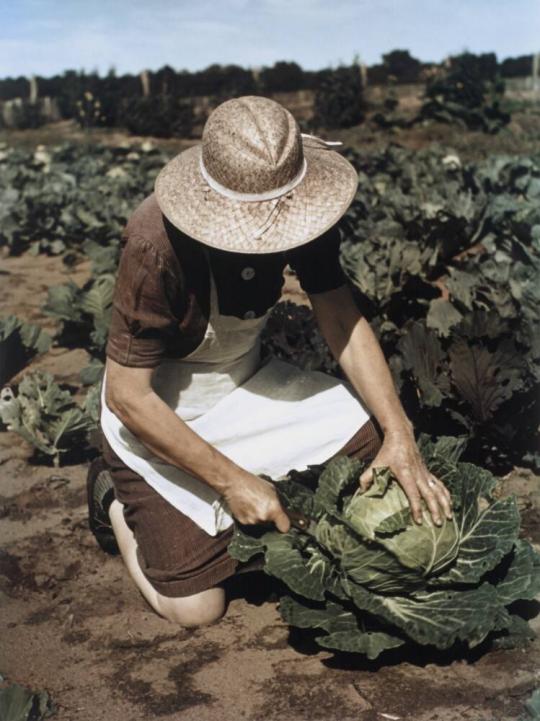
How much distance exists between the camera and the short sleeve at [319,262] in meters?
2.85

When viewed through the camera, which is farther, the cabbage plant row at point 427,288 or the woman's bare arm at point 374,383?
the cabbage plant row at point 427,288

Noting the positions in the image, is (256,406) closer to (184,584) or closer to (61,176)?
(184,584)

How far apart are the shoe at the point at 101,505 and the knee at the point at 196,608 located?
0.51 meters

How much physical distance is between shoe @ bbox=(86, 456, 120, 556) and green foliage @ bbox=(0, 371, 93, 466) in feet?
2.08

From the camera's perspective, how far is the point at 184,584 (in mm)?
2771

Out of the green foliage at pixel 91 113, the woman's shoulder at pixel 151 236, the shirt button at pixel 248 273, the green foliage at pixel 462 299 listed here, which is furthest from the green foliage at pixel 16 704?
the green foliage at pixel 91 113

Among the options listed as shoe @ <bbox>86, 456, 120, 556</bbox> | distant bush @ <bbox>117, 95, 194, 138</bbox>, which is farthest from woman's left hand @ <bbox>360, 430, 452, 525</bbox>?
distant bush @ <bbox>117, 95, 194, 138</bbox>

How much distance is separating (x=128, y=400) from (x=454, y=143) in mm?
15332

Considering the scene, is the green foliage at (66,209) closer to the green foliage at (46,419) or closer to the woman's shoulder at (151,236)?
the green foliage at (46,419)

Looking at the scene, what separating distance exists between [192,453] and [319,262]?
0.80 meters

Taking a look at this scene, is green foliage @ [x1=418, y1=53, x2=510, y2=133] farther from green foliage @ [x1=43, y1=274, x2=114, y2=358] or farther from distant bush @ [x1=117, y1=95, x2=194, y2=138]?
green foliage @ [x1=43, y1=274, x2=114, y2=358]

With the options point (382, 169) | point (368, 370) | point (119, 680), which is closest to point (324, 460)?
point (368, 370)

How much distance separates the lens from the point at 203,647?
263cm

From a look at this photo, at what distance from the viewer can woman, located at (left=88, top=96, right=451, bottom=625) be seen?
7.70 ft
